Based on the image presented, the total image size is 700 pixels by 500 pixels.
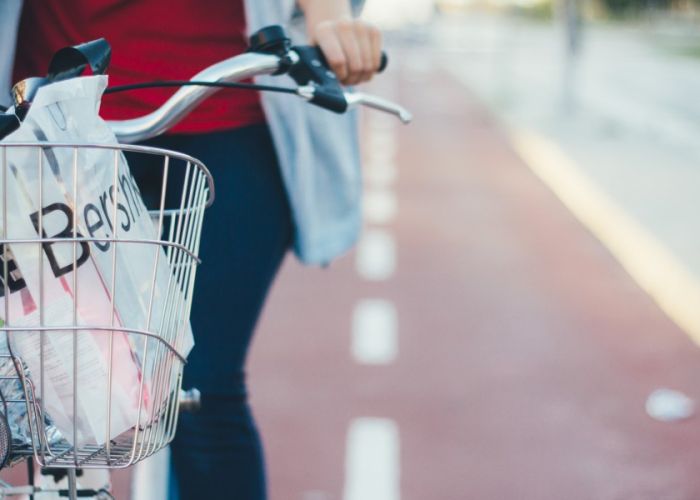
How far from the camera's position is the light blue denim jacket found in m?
1.81

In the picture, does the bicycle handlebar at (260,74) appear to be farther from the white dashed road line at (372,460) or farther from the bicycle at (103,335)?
the white dashed road line at (372,460)

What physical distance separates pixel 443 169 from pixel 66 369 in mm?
9585

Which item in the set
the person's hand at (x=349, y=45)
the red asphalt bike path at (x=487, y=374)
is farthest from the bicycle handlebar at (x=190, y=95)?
the red asphalt bike path at (x=487, y=374)

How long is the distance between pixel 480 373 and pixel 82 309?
3467 millimetres

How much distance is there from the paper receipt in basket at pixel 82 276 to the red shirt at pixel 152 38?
1.89ft

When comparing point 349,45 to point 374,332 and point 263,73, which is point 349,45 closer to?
point 263,73

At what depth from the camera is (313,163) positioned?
1889 mm

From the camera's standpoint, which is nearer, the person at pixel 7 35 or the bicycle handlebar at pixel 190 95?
the bicycle handlebar at pixel 190 95

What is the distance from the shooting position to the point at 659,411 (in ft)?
13.6

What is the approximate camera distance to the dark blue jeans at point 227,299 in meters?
1.75

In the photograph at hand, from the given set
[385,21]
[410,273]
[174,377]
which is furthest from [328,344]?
[385,21]

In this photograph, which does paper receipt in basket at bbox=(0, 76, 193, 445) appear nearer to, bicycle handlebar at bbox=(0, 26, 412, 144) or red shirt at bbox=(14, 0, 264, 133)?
bicycle handlebar at bbox=(0, 26, 412, 144)

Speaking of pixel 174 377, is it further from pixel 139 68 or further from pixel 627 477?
pixel 627 477

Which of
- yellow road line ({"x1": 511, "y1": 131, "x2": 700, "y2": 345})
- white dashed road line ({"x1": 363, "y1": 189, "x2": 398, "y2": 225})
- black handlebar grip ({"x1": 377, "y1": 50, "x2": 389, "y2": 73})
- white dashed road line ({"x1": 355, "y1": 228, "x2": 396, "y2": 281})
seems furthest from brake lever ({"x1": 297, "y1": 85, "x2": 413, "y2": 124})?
white dashed road line ({"x1": 363, "y1": 189, "x2": 398, "y2": 225})
